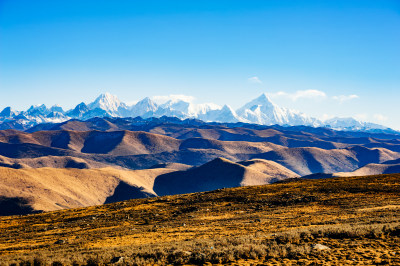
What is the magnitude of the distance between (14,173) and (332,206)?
173304 mm

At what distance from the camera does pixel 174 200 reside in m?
51.3

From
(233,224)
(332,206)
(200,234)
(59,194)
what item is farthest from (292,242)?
(59,194)

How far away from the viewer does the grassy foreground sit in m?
16.5

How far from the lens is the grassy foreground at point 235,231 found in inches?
649

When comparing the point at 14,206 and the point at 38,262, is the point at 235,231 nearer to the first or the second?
the point at 38,262

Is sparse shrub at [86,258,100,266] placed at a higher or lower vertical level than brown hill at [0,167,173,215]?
higher

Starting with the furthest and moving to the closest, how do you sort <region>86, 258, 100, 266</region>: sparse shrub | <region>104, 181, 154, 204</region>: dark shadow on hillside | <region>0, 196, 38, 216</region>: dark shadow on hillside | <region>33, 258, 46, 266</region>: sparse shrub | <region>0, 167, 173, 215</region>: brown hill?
<region>104, 181, 154, 204</region>: dark shadow on hillside
<region>0, 167, 173, 215</region>: brown hill
<region>0, 196, 38, 216</region>: dark shadow on hillside
<region>33, 258, 46, 266</region>: sparse shrub
<region>86, 258, 100, 266</region>: sparse shrub

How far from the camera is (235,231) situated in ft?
87.4

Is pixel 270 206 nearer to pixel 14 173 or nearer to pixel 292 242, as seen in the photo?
pixel 292 242

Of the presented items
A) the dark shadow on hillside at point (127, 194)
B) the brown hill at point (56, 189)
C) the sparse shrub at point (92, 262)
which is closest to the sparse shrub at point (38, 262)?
the sparse shrub at point (92, 262)

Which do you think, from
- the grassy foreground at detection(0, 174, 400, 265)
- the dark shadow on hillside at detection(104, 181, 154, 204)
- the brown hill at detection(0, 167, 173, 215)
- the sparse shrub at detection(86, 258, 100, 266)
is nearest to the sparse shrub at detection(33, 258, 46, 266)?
the grassy foreground at detection(0, 174, 400, 265)

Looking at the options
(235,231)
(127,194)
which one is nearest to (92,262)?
(235,231)

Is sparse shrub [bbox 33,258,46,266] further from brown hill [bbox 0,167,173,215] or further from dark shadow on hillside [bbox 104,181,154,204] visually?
dark shadow on hillside [bbox 104,181,154,204]

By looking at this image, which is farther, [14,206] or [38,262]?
[14,206]
